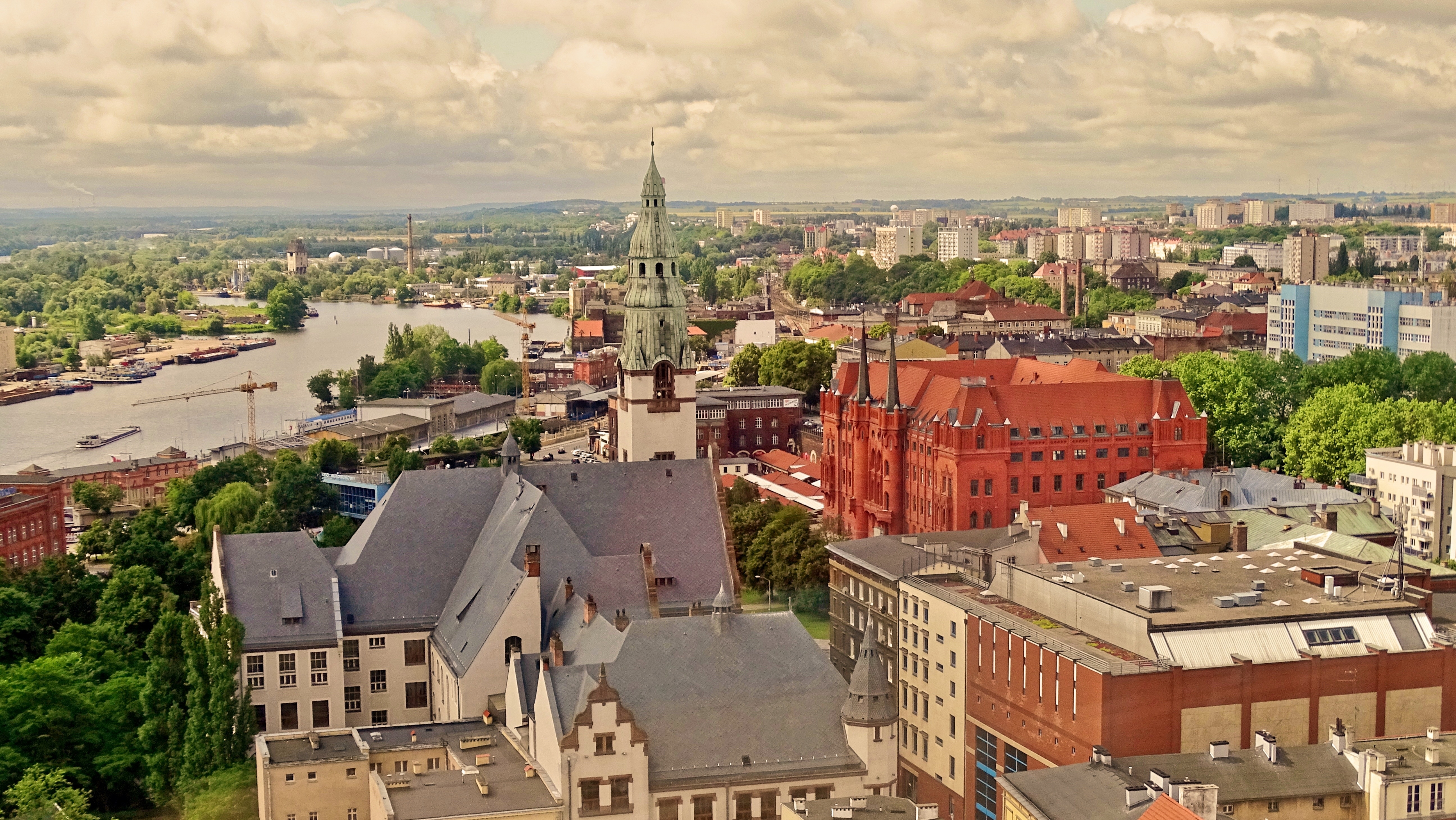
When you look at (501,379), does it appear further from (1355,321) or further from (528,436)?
(1355,321)

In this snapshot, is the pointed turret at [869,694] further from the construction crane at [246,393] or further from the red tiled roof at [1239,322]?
the red tiled roof at [1239,322]

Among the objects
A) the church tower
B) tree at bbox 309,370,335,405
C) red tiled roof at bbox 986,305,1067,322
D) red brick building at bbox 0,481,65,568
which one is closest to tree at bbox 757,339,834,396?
tree at bbox 309,370,335,405

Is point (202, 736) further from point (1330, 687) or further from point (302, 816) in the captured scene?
point (1330, 687)

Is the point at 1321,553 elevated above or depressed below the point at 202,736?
above

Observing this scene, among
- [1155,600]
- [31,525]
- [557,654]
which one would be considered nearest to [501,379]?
[31,525]

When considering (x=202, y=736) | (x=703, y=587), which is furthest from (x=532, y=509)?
(x=202, y=736)

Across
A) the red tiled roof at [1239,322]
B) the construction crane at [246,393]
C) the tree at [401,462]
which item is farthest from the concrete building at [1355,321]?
the construction crane at [246,393]
